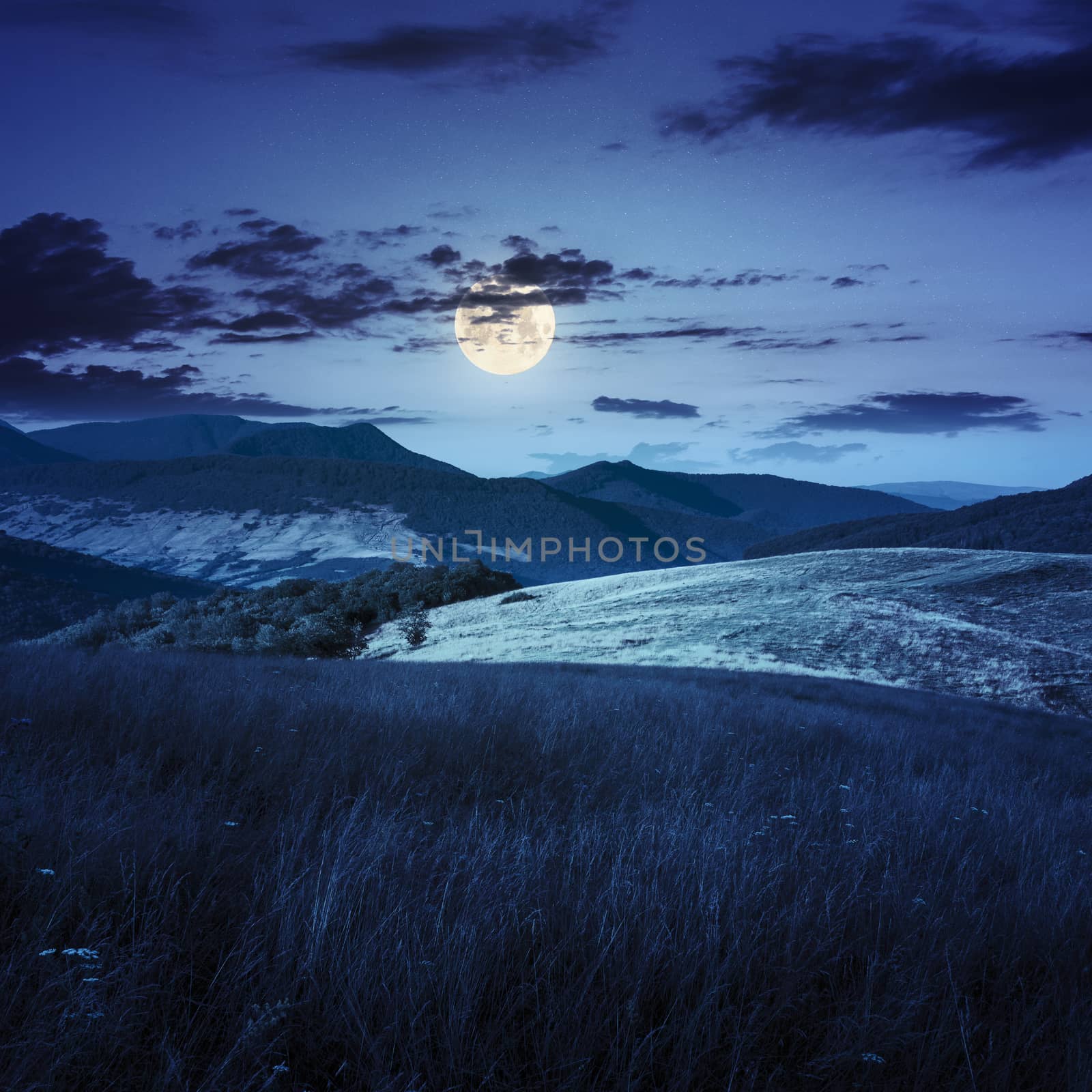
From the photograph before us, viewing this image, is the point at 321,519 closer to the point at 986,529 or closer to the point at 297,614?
the point at 297,614

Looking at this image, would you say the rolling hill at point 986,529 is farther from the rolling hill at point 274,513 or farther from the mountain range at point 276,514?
the rolling hill at point 274,513

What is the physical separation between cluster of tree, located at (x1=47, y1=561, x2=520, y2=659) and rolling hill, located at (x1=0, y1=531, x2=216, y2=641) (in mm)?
4525

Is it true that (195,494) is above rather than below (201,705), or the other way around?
above

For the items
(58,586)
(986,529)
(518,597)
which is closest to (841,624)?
(518,597)

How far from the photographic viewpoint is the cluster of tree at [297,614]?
27.4 metres

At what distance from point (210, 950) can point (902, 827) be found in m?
3.85

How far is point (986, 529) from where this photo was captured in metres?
93.8

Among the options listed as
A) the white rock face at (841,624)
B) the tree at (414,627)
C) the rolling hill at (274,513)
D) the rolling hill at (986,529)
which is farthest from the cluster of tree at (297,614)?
the rolling hill at (274,513)

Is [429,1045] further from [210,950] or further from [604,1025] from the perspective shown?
[210,950]

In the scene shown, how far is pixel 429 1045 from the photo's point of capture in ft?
7.27

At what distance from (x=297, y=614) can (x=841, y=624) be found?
22710mm

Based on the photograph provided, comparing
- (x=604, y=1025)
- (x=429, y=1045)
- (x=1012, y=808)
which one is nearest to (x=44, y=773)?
(x=429, y=1045)

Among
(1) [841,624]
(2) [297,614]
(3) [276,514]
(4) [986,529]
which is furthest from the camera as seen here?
(3) [276,514]

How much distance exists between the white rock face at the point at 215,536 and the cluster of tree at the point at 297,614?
30.9m
